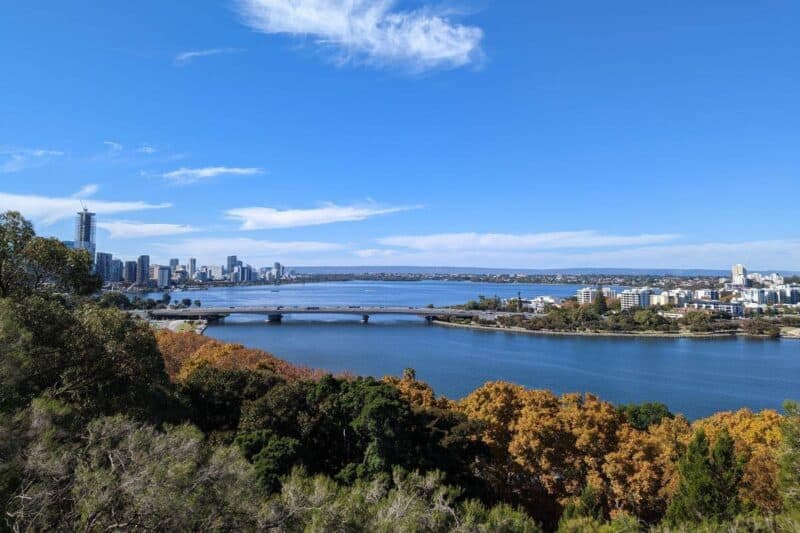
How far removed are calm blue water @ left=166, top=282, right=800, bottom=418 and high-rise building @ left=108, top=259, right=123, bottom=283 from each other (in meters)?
34.3

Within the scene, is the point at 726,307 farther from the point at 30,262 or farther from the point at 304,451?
the point at 30,262

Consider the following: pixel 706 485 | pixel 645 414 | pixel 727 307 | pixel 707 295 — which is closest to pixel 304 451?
pixel 706 485

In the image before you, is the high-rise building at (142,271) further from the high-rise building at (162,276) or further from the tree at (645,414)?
the tree at (645,414)

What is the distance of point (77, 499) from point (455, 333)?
72.1 ft

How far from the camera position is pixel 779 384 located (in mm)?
13000

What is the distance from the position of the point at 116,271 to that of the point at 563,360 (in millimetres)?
50861

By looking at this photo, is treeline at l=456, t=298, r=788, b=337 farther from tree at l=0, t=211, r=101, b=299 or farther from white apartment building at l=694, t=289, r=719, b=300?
tree at l=0, t=211, r=101, b=299

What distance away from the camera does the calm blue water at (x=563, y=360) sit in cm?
1198

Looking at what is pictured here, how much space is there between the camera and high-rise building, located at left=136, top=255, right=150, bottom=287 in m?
55.2

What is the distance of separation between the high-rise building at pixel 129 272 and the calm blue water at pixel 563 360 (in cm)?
3530

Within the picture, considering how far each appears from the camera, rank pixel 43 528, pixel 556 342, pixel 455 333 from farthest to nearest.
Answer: pixel 455 333, pixel 556 342, pixel 43 528

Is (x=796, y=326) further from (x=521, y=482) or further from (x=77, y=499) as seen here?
(x=77, y=499)

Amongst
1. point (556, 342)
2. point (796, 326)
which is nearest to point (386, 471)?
point (556, 342)

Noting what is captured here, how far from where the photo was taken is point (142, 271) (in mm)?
56281
